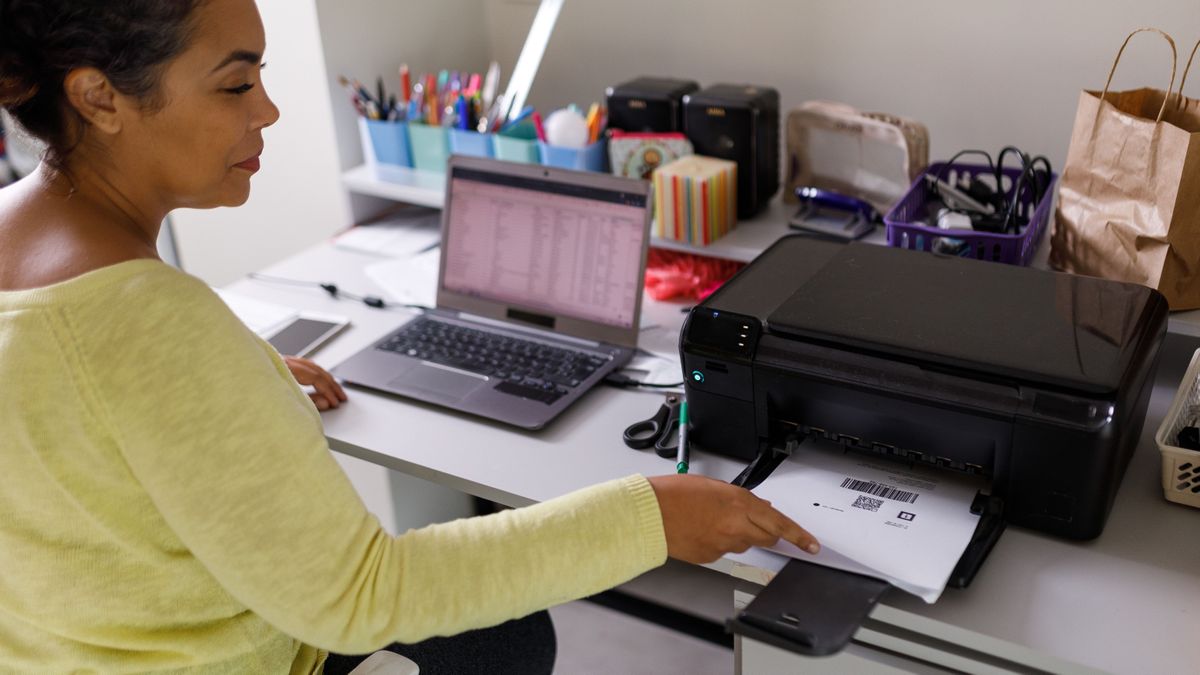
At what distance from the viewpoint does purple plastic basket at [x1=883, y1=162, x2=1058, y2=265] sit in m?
1.41

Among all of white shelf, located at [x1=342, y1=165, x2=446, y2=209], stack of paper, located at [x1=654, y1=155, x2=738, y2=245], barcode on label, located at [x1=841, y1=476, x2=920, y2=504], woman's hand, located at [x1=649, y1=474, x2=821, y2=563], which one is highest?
stack of paper, located at [x1=654, y1=155, x2=738, y2=245]

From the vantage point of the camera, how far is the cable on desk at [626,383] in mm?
1399

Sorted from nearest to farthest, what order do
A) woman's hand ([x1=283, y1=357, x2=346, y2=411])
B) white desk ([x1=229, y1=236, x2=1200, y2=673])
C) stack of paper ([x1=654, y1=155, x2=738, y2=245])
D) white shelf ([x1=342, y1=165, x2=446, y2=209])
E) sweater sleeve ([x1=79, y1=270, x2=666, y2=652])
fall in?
sweater sleeve ([x1=79, y1=270, x2=666, y2=652]), white desk ([x1=229, y1=236, x2=1200, y2=673]), woman's hand ([x1=283, y1=357, x2=346, y2=411]), stack of paper ([x1=654, y1=155, x2=738, y2=245]), white shelf ([x1=342, y1=165, x2=446, y2=209])

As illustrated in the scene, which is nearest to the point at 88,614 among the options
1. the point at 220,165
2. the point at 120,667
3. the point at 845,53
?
the point at 120,667

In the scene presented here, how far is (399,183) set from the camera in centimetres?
192

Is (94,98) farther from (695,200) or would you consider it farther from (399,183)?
(399,183)

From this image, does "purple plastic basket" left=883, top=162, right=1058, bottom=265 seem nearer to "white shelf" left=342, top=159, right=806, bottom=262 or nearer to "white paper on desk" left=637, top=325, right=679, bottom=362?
"white shelf" left=342, top=159, right=806, bottom=262

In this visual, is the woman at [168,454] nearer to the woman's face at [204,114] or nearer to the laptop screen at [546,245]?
the woman's face at [204,114]

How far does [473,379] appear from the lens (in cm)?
143

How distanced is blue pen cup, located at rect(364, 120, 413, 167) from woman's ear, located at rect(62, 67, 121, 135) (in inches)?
41.0

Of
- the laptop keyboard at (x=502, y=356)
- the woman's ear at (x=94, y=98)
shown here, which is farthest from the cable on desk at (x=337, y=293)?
the woman's ear at (x=94, y=98)

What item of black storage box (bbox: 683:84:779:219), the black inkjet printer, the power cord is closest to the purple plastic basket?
the power cord

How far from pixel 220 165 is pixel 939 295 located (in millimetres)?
748

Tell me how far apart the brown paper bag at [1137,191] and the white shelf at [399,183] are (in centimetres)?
100
